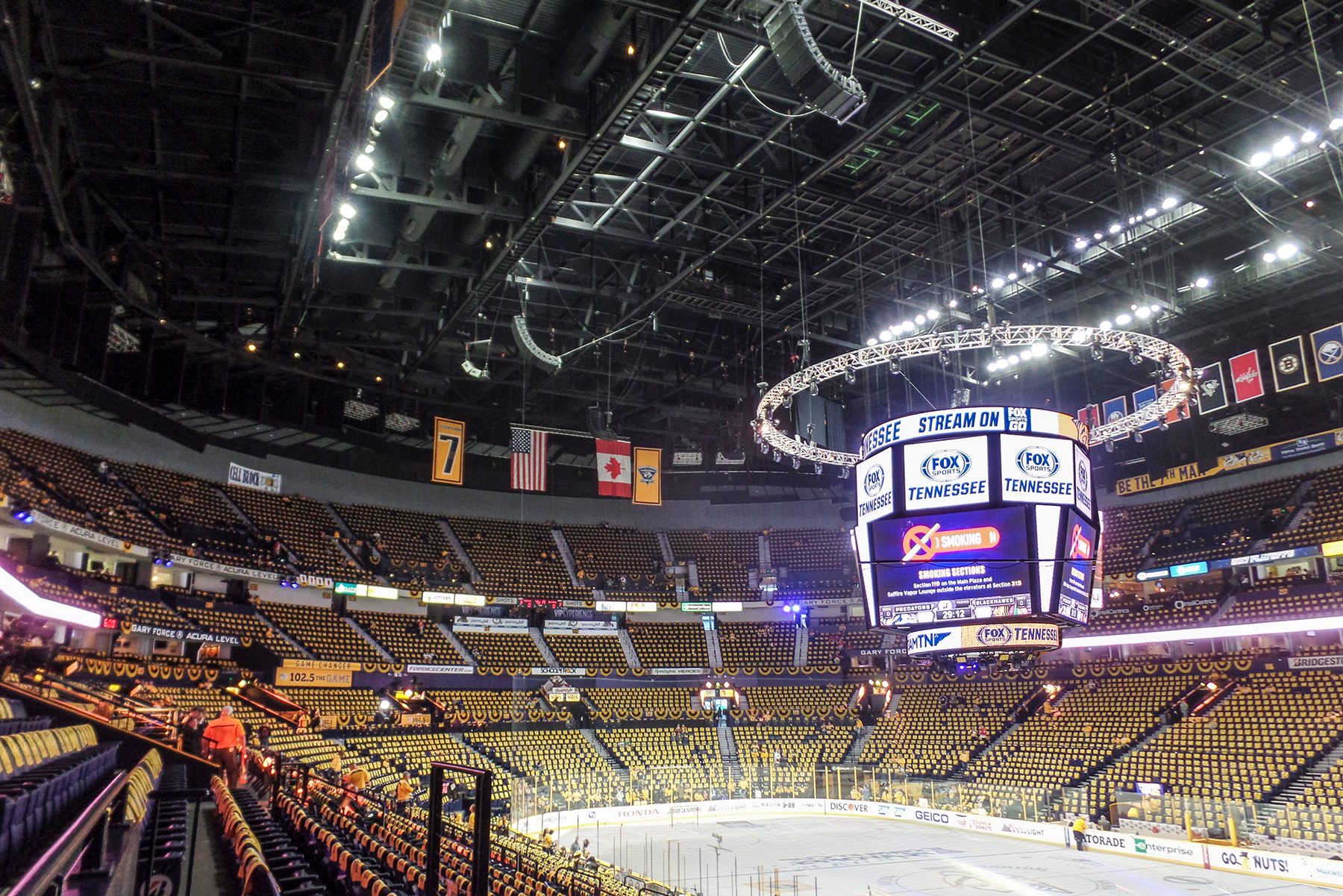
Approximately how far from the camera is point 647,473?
2864 centimetres

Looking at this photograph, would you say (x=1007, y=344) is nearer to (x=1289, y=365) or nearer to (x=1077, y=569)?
(x=1077, y=569)

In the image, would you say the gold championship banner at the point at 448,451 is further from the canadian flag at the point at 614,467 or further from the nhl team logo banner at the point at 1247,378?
the nhl team logo banner at the point at 1247,378

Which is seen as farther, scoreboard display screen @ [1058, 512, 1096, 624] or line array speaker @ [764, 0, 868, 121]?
scoreboard display screen @ [1058, 512, 1096, 624]

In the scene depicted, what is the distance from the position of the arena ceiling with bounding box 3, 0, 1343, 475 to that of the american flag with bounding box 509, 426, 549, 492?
7.46 ft

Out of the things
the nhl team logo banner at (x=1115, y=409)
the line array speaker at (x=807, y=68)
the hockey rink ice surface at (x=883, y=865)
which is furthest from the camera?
the nhl team logo banner at (x=1115, y=409)

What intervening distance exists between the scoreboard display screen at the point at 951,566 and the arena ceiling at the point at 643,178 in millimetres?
6984

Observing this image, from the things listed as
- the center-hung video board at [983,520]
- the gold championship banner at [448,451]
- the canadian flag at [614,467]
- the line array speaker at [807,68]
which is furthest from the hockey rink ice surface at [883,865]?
the line array speaker at [807,68]

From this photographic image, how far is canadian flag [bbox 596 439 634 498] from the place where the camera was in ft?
86.7

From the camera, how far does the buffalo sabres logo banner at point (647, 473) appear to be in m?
28.4

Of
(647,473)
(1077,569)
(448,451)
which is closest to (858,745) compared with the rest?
(647,473)

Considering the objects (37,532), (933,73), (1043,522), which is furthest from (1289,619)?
(37,532)

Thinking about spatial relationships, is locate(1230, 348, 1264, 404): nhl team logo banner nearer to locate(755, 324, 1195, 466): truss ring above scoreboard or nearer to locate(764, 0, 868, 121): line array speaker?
locate(755, 324, 1195, 466): truss ring above scoreboard

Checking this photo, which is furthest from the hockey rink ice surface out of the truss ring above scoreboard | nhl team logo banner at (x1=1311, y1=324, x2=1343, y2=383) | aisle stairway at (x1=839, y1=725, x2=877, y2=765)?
nhl team logo banner at (x1=1311, y1=324, x2=1343, y2=383)

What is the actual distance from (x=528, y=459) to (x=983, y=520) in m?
15.6
